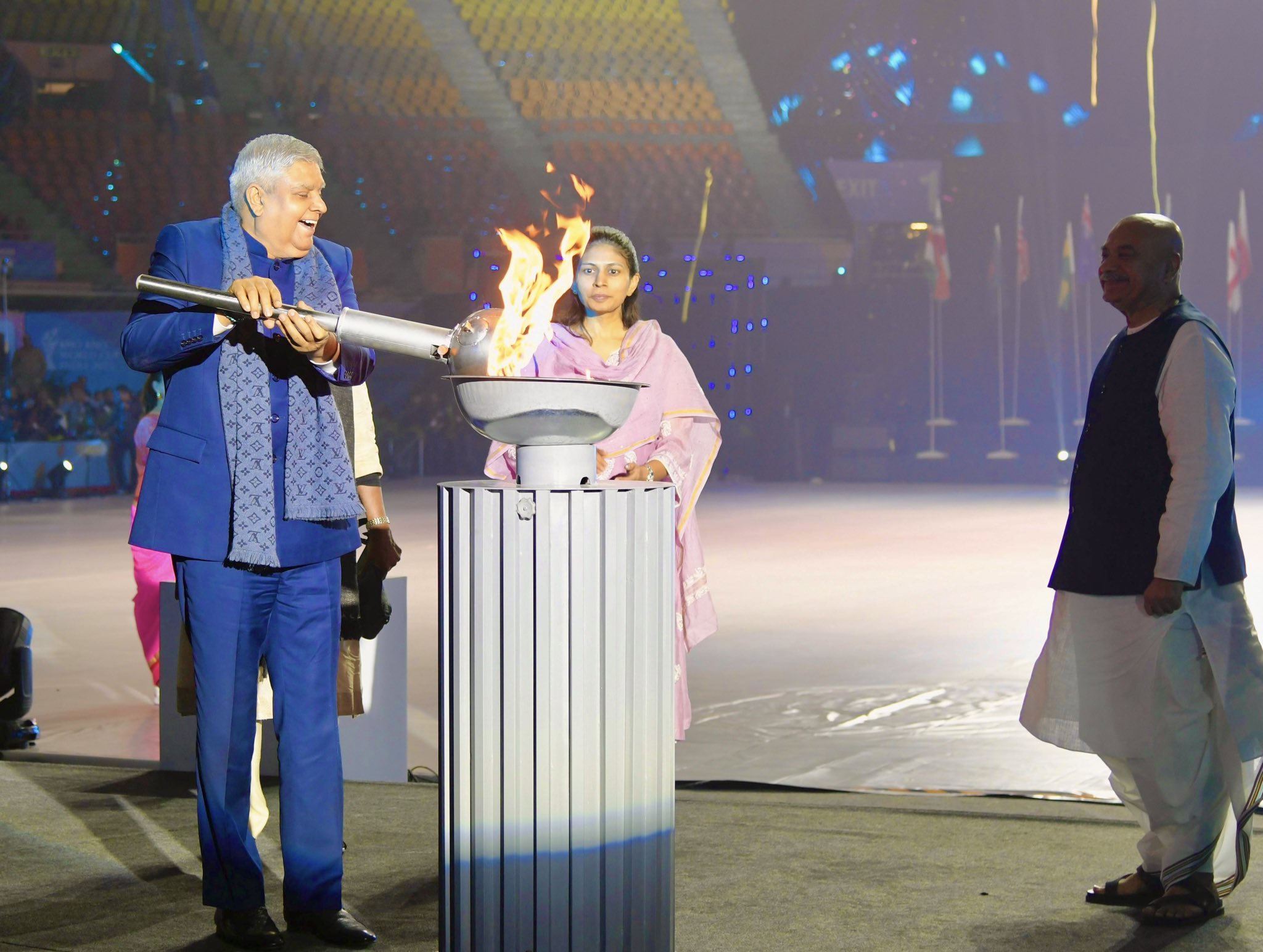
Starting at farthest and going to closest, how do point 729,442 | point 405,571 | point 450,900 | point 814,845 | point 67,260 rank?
point 729,442
point 67,260
point 405,571
point 814,845
point 450,900

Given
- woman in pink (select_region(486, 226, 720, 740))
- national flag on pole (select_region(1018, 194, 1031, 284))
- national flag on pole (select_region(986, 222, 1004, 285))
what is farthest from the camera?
national flag on pole (select_region(986, 222, 1004, 285))

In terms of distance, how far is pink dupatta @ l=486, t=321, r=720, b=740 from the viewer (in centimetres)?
271

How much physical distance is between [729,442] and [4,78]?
9.30m

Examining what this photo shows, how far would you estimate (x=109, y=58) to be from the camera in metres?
17.5

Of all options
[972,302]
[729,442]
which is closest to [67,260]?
[729,442]

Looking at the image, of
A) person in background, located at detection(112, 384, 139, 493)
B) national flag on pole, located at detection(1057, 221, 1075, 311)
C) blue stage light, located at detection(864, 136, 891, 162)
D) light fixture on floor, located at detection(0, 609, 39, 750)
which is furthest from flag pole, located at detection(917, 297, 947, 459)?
light fixture on floor, located at detection(0, 609, 39, 750)

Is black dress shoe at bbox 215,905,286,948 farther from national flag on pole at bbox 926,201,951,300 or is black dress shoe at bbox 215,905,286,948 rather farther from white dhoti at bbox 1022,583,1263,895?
national flag on pole at bbox 926,201,951,300

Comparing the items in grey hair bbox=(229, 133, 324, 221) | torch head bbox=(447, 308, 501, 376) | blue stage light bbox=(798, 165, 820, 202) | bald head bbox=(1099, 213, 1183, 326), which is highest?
blue stage light bbox=(798, 165, 820, 202)

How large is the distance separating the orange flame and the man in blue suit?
32 centimetres

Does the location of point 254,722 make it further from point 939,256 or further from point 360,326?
point 939,256

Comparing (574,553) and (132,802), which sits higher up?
(574,553)

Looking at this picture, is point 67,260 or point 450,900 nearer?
point 450,900

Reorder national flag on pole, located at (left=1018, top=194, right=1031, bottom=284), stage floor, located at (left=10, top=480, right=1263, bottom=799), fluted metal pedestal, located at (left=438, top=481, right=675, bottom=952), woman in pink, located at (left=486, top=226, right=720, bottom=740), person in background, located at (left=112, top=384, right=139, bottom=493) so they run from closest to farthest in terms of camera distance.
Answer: fluted metal pedestal, located at (left=438, top=481, right=675, bottom=952) → woman in pink, located at (left=486, top=226, right=720, bottom=740) → stage floor, located at (left=10, top=480, right=1263, bottom=799) → person in background, located at (left=112, top=384, right=139, bottom=493) → national flag on pole, located at (left=1018, top=194, right=1031, bottom=284)

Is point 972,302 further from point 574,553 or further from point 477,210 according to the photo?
point 574,553
